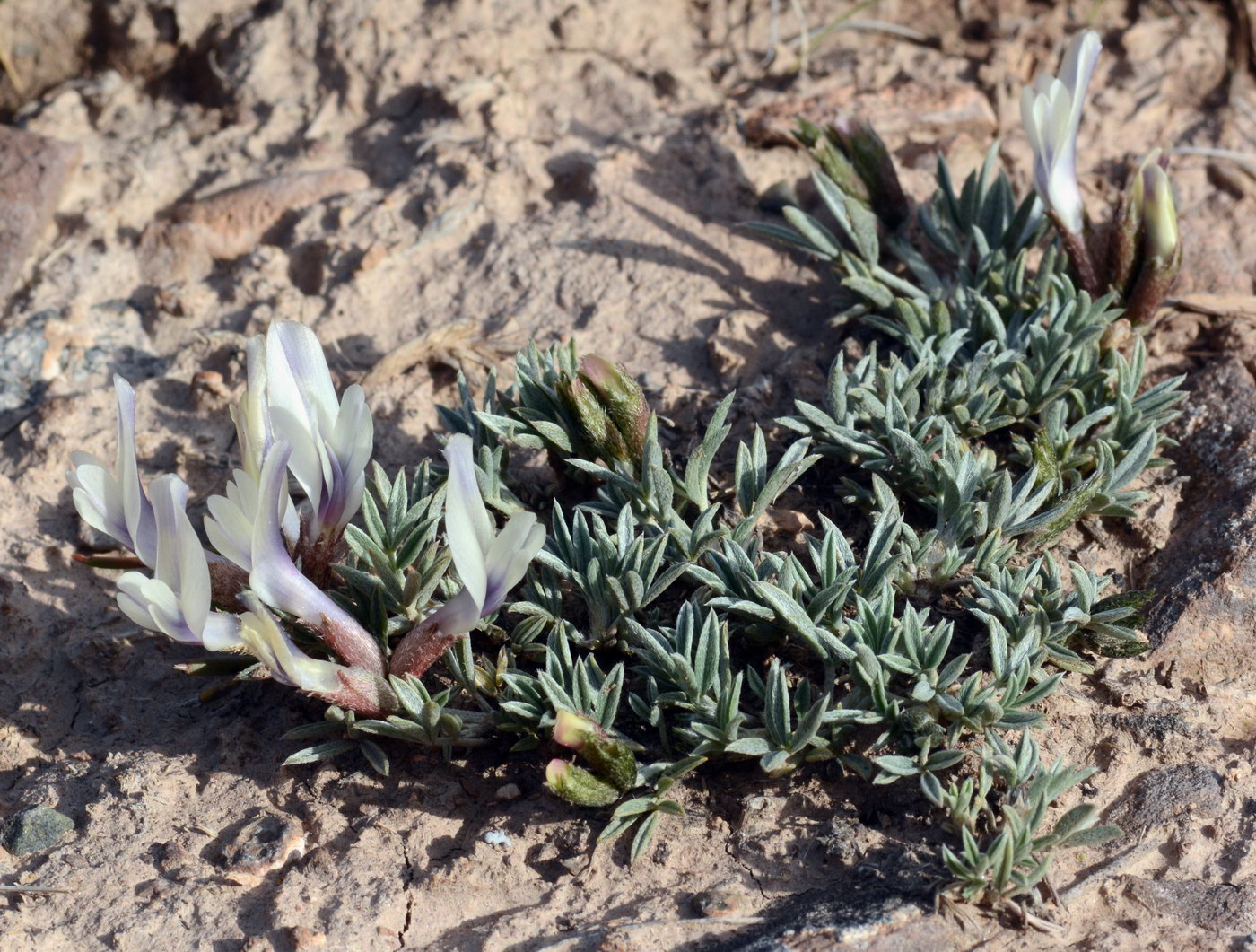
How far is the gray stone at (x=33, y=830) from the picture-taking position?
7.72 feet

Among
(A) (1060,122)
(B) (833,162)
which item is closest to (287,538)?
(B) (833,162)

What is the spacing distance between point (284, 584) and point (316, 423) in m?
0.33

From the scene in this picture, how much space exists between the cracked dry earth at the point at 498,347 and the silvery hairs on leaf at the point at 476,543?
0.52 m

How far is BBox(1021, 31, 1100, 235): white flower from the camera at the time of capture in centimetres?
297

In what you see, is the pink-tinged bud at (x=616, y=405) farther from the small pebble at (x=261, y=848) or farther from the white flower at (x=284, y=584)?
the small pebble at (x=261, y=848)

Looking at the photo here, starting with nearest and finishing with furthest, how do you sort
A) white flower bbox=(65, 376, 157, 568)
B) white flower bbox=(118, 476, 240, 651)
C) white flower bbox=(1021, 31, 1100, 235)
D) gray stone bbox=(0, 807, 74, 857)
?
white flower bbox=(118, 476, 240, 651), white flower bbox=(65, 376, 157, 568), gray stone bbox=(0, 807, 74, 857), white flower bbox=(1021, 31, 1100, 235)

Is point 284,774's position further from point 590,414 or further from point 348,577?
point 590,414

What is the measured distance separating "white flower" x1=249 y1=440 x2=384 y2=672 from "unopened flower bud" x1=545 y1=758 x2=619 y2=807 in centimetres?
45

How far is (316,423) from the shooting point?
7.52 ft

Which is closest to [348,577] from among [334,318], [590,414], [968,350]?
[590,414]

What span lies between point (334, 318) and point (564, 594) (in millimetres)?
1337

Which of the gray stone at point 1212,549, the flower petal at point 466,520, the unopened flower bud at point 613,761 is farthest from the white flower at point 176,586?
the gray stone at point 1212,549

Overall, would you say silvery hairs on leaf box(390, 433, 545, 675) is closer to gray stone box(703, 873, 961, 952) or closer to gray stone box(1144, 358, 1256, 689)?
gray stone box(703, 873, 961, 952)

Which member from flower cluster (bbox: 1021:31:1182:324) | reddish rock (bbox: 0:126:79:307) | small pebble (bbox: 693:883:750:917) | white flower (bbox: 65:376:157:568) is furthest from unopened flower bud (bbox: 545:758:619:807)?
reddish rock (bbox: 0:126:79:307)
